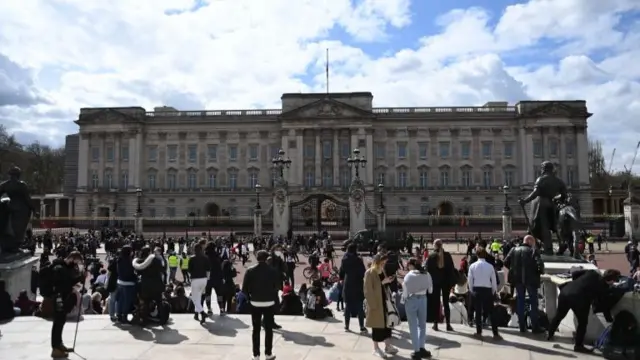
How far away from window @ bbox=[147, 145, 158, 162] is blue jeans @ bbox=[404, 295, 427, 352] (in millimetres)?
65890

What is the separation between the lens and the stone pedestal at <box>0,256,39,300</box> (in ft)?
42.0

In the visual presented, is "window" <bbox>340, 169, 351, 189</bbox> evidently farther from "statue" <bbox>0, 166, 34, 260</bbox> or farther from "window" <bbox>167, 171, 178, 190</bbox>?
"statue" <bbox>0, 166, 34, 260</bbox>

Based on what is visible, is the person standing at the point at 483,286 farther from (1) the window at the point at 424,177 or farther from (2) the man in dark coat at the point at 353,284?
(1) the window at the point at 424,177

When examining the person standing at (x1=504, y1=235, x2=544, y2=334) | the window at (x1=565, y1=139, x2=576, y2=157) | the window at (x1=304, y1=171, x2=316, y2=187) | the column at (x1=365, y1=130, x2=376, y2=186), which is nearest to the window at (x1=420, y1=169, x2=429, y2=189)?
the column at (x1=365, y1=130, x2=376, y2=186)

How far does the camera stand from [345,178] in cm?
6725

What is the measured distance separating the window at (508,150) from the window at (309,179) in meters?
24.8

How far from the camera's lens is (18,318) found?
1160cm

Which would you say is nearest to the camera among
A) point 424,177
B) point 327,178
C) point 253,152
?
point 327,178

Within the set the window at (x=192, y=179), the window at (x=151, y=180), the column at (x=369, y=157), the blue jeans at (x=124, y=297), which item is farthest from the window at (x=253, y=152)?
the blue jeans at (x=124, y=297)

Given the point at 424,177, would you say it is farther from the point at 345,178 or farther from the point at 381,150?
the point at 345,178

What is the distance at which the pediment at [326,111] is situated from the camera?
67.1m

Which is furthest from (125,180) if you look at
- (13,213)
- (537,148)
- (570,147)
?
(13,213)

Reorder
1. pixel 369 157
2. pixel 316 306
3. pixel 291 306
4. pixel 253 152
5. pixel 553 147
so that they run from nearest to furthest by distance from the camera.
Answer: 1. pixel 316 306
2. pixel 291 306
3. pixel 553 147
4. pixel 369 157
5. pixel 253 152

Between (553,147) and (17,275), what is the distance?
65.6 metres
